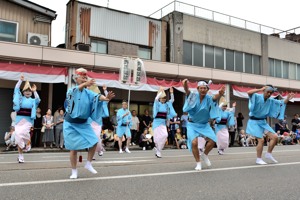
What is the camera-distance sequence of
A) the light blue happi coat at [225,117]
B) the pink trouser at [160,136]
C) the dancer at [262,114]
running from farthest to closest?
1. the light blue happi coat at [225,117]
2. the pink trouser at [160,136]
3. the dancer at [262,114]

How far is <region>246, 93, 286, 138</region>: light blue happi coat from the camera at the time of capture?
27.5 ft

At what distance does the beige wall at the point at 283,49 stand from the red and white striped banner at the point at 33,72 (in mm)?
Answer: 17852

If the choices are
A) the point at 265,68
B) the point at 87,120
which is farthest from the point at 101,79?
the point at 265,68

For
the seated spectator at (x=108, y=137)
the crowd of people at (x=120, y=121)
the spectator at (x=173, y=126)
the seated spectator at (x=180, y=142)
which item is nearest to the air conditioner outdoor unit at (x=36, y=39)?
the crowd of people at (x=120, y=121)

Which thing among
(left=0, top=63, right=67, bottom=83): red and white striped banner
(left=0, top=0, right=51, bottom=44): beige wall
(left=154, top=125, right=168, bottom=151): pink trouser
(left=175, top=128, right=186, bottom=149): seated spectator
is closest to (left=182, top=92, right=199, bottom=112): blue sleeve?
(left=154, top=125, right=168, bottom=151): pink trouser

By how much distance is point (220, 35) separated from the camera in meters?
23.7

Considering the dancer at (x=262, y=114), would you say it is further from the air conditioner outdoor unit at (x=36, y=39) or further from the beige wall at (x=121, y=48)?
the air conditioner outdoor unit at (x=36, y=39)

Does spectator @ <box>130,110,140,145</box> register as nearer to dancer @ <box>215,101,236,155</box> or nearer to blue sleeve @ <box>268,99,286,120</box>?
dancer @ <box>215,101,236,155</box>

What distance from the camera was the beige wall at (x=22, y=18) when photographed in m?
17.1

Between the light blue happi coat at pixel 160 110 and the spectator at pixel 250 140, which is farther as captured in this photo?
the spectator at pixel 250 140

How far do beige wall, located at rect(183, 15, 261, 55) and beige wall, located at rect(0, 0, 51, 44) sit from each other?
29.2 ft

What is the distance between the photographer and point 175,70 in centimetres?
1897

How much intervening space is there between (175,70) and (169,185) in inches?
552

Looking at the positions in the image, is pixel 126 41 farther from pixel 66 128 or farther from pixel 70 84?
pixel 66 128
